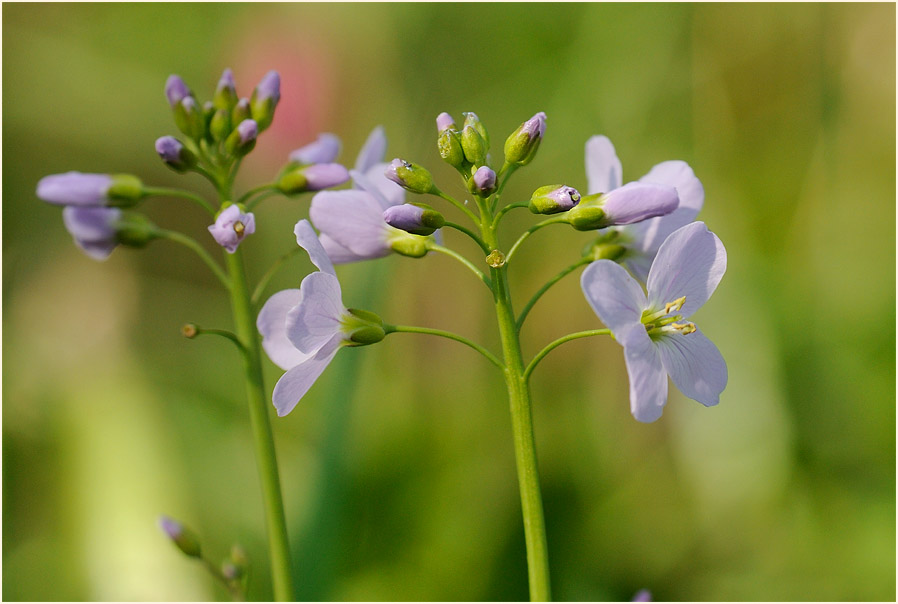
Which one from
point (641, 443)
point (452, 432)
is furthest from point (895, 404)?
point (452, 432)

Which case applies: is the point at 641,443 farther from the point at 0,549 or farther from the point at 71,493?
the point at 0,549

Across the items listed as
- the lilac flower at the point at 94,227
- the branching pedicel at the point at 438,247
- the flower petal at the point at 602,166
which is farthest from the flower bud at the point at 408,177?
the lilac flower at the point at 94,227

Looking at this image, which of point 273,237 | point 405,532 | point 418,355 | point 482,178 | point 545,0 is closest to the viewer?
point 482,178

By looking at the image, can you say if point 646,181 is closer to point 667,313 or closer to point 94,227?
point 667,313

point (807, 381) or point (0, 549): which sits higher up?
point (807, 381)

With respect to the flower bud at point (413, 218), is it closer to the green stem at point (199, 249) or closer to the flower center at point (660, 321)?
the flower center at point (660, 321)
